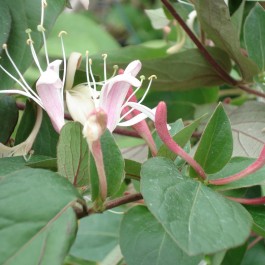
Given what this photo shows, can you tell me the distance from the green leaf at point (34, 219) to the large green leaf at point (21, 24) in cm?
15

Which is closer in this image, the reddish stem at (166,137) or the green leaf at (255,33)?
the reddish stem at (166,137)

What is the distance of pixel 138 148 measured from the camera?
0.66 meters

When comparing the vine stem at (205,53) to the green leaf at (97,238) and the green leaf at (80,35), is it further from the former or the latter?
the green leaf at (80,35)

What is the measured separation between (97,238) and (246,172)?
1.30 feet

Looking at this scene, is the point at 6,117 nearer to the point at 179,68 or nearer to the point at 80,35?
the point at 179,68

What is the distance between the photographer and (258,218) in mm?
400

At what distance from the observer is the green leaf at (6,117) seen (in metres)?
0.48

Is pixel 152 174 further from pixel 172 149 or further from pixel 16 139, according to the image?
pixel 16 139

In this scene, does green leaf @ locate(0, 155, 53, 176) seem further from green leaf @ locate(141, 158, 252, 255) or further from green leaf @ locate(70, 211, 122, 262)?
green leaf @ locate(70, 211, 122, 262)

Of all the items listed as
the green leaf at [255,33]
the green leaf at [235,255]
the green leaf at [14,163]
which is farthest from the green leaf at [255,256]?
the green leaf at [14,163]

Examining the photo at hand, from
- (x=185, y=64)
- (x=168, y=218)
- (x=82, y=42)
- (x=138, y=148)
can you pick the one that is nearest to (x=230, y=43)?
(x=185, y=64)

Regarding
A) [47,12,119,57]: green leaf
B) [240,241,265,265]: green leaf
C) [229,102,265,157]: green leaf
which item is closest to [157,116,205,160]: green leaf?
[229,102,265,157]: green leaf

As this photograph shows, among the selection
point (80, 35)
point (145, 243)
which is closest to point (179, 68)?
point (145, 243)

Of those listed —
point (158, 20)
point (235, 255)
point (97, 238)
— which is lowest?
point (97, 238)
